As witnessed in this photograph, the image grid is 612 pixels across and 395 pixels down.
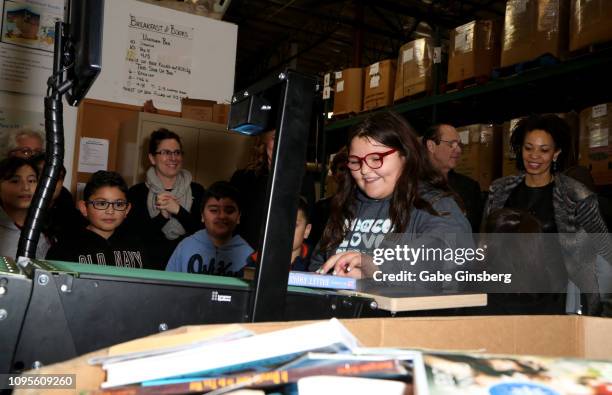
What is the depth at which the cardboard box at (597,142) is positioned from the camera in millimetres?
2908

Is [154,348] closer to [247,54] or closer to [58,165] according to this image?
[58,165]

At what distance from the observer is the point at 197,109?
12.6 feet

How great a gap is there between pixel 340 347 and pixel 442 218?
1.09m

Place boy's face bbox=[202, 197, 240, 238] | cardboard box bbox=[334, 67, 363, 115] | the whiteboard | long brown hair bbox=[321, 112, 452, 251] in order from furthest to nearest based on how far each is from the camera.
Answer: cardboard box bbox=[334, 67, 363, 115] < the whiteboard < boy's face bbox=[202, 197, 240, 238] < long brown hair bbox=[321, 112, 452, 251]

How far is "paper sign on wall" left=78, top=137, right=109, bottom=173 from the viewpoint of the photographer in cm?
363

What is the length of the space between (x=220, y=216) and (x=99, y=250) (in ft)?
1.89

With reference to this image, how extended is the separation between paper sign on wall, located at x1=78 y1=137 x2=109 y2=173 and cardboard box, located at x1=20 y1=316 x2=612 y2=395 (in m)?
3.31

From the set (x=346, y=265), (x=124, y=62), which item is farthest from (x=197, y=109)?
(x=346, y=265)

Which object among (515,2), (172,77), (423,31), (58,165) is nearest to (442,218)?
(58,165)

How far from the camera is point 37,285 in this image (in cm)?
68

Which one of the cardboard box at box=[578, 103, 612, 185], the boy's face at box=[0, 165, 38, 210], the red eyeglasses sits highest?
the cardboard box at box=[578, 103, 612, 185]

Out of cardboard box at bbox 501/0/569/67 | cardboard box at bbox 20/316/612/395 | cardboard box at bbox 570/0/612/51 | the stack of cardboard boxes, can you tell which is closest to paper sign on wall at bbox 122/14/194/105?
the stack of cardboard boxes

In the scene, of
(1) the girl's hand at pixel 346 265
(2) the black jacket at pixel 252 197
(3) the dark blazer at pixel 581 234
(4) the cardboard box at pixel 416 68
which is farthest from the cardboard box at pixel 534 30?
(1) the girl's hand at pixel 346 265

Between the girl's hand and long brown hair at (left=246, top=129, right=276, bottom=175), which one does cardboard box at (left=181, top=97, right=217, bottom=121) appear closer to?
long brown hair at (left=246, top=129, right=276, bottom=175)
